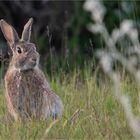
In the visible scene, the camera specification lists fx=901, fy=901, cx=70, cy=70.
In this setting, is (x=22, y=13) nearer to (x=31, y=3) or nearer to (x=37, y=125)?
(x=31, y=3)

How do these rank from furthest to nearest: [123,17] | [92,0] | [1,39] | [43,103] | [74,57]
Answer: [1,39], [123,17], [74,57], [43,103], [92,0]

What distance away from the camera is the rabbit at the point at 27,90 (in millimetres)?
7125

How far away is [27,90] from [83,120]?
2.30ft

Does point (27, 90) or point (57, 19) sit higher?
point (57, 19)

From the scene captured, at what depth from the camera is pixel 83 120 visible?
22.2 feet

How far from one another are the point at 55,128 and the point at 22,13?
27.4 feet

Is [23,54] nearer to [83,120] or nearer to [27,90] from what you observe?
[27,90]

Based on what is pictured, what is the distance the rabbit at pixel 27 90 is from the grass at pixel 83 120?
0.13 m

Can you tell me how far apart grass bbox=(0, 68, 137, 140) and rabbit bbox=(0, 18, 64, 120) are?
0.43 feet

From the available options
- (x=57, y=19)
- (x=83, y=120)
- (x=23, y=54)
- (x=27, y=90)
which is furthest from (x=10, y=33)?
(x=57, y=19)

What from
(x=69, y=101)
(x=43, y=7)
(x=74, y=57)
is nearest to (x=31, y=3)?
(x=43, y=7)

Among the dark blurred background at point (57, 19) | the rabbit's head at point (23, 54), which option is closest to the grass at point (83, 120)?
the rabbit's head at point (23, 54)

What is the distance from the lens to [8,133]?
21.2 ft

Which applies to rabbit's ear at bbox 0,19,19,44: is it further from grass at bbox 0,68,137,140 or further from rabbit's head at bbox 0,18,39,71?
grass at bbox 0,68,137,140
